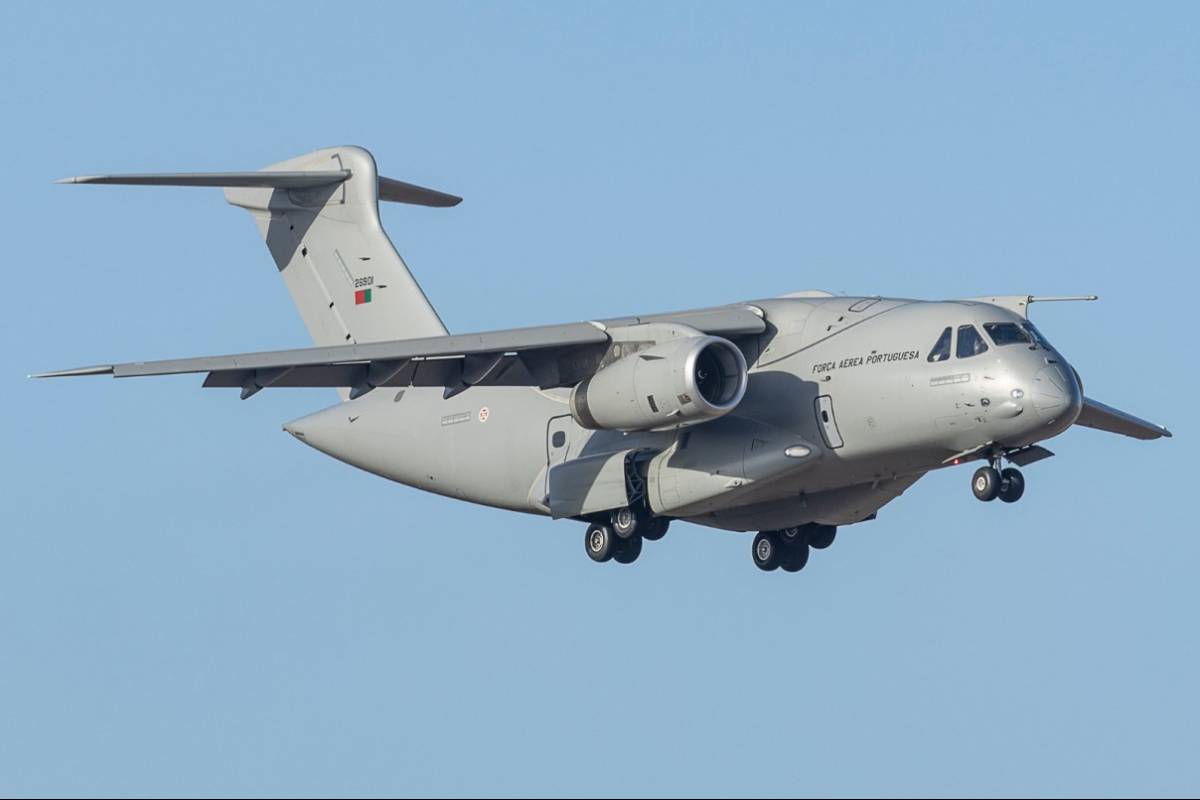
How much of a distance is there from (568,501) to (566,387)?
3.05 feet

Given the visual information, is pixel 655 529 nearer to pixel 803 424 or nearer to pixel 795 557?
pixel 795 557

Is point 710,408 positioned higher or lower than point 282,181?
lower

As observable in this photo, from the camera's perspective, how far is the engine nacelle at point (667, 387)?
18.2 m

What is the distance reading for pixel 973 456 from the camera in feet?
61.2

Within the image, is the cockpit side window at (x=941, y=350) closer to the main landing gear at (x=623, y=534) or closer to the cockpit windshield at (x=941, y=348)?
the cockpit windshield at (x=941, y=348)

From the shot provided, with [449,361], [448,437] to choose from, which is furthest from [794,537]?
[449,361]

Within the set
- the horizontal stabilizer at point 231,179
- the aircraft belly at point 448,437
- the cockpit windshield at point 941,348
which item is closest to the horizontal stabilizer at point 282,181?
the horizontal stabilizer at point 231,179

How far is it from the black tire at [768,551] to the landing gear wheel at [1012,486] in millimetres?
2811

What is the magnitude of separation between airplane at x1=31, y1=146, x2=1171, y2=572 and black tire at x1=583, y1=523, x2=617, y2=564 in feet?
0.04

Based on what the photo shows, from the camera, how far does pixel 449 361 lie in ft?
62.6

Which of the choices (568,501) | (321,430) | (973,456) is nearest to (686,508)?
(568,501)

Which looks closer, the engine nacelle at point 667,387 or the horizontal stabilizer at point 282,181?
the engine nacelle at point 667,387

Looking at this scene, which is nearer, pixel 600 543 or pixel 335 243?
pixel 600 543

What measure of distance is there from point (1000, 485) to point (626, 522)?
308 centimetres
